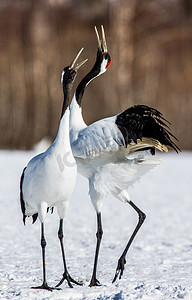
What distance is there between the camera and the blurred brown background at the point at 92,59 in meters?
19.6

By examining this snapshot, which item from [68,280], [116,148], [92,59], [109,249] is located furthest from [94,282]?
[92,59]

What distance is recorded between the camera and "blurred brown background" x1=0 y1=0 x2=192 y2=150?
19.6 m

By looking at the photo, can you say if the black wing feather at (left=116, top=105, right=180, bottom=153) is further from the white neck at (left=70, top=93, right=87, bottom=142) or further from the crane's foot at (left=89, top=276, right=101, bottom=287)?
the crane's foot at (left=89, top=276, right=101, bottom=287)

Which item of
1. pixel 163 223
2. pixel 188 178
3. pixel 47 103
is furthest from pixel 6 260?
pixel 47 103

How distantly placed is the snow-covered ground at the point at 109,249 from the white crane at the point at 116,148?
38 centimetres

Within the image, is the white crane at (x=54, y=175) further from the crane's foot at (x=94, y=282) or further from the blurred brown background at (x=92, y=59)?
the blurred brown background at (x=92, y=59)

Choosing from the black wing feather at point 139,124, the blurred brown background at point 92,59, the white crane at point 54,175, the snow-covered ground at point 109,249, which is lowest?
the snow-covered ground at point 109,249

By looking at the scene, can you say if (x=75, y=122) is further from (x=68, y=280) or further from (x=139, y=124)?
(x=68, y=280)

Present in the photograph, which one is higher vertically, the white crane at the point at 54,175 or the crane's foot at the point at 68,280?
the white crane at the point at 54,175

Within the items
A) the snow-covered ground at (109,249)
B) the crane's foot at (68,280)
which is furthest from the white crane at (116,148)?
the snow-covered ground at (109,249)

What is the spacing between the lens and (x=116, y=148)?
405cm

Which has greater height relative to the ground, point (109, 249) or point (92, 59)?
point (92, 59)

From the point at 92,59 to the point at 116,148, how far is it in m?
15.8

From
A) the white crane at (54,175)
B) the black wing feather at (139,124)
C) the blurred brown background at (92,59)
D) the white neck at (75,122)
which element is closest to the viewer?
the white crane at (54,175)
